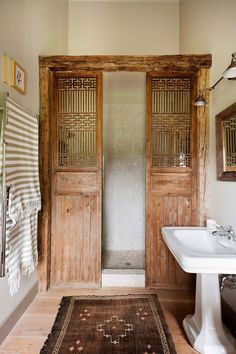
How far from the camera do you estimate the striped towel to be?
5.19ft

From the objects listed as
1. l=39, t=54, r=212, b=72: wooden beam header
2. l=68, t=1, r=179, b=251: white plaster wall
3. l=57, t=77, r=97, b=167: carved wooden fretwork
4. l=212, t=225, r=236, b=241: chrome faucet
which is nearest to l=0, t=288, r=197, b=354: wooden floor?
l=212, t=225, r=236, b=241: chrome faucet

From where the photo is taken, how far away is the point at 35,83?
2.27 meters

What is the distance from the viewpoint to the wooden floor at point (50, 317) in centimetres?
164

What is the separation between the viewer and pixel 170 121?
97.5 inches

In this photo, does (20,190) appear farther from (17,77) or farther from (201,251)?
(201,251)

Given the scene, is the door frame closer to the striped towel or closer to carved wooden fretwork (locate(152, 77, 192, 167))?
carved wooden fretwork (locate(152, 77, 192, 167))

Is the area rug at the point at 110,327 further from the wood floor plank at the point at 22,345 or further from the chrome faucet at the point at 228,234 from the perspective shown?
the chrome faucet at the point at 228,234

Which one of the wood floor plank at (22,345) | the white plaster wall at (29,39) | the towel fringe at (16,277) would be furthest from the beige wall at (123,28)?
the wood floor plank at (22,345)

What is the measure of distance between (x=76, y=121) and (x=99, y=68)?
1.92ft

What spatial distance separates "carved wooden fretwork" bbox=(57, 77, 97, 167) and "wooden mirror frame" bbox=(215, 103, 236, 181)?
47.8 inches

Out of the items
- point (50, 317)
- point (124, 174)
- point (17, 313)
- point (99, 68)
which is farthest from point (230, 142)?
point (17, 313)

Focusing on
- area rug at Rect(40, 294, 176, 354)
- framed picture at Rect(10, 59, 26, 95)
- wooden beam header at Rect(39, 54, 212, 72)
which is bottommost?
area rug at Rect(40, 294, 176, 354)

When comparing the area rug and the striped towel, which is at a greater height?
the striped towel

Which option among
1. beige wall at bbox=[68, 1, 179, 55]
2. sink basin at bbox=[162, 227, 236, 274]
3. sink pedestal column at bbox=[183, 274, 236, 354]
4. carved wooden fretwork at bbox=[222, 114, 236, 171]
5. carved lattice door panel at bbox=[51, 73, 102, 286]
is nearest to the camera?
sink basin at bbox=[162, 227, 236, 274]
